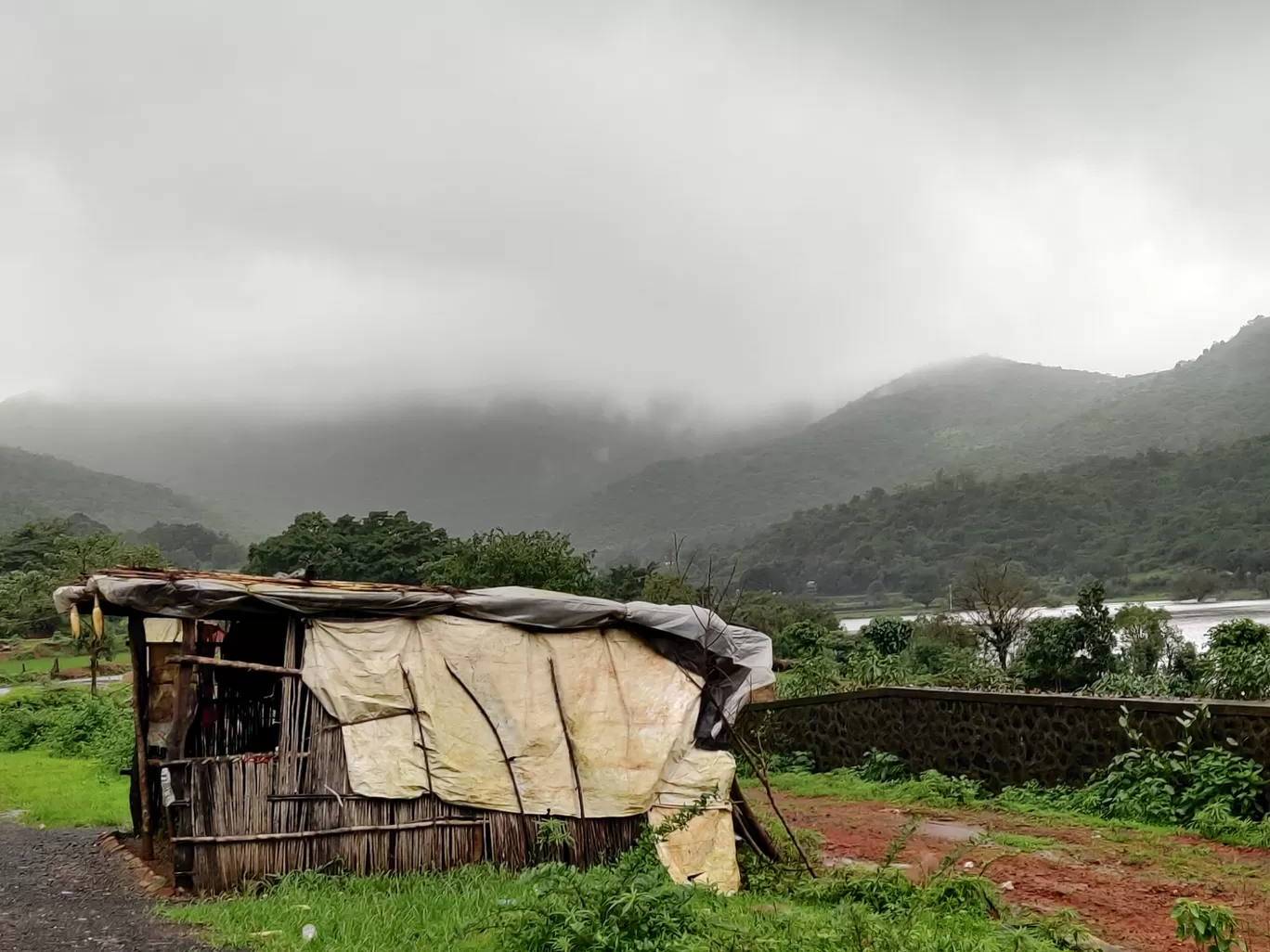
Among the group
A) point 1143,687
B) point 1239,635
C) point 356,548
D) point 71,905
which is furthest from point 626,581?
point 71,905

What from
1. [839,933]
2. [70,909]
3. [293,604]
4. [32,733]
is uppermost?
[293,604]

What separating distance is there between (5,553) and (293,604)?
75.7m

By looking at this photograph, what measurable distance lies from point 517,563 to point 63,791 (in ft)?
60.7

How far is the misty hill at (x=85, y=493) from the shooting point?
173625mm

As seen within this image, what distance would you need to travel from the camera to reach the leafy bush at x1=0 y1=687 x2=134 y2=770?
18312mm

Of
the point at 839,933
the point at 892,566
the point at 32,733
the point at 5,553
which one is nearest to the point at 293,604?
the point at 839,933

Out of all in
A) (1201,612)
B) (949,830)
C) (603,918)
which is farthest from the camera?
(1201,612)

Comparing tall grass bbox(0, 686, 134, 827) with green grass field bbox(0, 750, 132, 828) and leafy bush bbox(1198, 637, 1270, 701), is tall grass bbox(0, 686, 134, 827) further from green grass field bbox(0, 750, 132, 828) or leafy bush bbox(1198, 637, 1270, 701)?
leafy bush bbox(1198, 637, 1270, 701)

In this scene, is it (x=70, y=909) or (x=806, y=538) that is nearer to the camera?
(x=70, y=909)

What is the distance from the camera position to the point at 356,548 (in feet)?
205

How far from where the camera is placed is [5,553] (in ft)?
231

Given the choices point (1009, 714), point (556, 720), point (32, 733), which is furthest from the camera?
point (32, 733)

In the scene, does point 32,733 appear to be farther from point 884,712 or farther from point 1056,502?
point 1056,502

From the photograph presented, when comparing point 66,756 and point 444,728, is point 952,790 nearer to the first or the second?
point 444,728
